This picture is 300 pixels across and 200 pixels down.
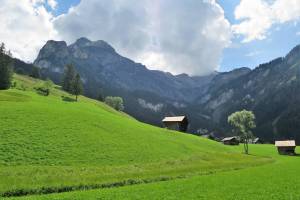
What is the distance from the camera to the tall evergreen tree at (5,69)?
134m

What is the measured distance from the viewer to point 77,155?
57.8 metres

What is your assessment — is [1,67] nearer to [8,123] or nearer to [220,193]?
[8,123]

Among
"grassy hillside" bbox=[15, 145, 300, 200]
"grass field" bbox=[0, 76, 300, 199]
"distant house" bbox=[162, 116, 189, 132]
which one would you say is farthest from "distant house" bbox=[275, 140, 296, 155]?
"grassy hillside" bbox=[15, 145, 300, 200]

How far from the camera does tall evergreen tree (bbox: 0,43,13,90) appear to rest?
134 m

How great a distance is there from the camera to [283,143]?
5945 inches

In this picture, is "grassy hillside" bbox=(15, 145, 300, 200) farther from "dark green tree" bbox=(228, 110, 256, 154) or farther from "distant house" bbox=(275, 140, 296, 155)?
"dark green tree" bbox=(228, 110, 256, 154)

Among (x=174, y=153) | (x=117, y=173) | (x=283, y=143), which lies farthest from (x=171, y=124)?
(x=117, y=173)

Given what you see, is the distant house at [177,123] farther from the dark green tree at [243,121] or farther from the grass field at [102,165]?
the grass field at [102,165]

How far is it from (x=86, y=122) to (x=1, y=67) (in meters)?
72.4

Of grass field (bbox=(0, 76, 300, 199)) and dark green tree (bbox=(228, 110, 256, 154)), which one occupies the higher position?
dark green tree (bbox=(228, 110, 256, 154))

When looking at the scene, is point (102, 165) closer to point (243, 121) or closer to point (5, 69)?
point (5, 69)

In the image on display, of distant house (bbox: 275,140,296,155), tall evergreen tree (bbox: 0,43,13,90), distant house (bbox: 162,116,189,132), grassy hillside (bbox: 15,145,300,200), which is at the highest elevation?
tall evergreen tree (bbox: 0,43,13,90)

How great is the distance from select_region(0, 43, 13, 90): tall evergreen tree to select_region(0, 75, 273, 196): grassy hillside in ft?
170

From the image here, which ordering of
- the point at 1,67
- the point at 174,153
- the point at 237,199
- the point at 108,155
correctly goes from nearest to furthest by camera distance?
the point at 237,199 → the point at 108,155 → the point at 174,153 → the point at 1,67
